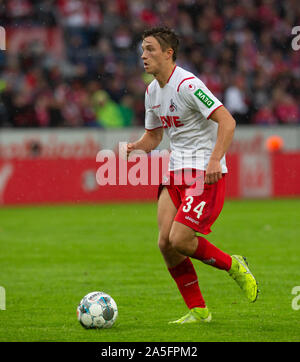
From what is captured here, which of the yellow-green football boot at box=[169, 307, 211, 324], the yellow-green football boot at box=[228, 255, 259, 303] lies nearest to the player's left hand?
the yellow-green football boot at box=[228, 255, 259, 303]

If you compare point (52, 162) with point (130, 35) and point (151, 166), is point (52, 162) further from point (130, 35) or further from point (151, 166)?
point (130, 35)

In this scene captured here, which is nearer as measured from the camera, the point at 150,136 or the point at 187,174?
the point at 187,174

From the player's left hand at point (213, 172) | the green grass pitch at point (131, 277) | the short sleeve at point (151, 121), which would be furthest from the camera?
the short sleeve at point (151, 121)

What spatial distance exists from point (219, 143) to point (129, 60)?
1476 cm

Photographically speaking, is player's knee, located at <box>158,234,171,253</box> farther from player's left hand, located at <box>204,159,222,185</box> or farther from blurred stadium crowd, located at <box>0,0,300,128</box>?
blurred stadium crowd, located at <box>0,0,300,128</box>

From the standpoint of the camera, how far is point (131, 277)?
28.3 feet

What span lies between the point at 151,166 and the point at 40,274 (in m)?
8.28

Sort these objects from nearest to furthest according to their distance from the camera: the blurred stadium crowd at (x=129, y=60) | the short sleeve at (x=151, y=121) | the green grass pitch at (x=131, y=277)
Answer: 1. the green grass pitch at (x=131, y=277)
2. the short sleeve at (x=151, y=121)
3. the blurred stadium crowd at (x=129, y=60)

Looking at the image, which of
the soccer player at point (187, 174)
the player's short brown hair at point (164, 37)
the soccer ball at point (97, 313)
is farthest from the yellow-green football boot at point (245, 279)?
the player's short brown hair at point (164, 37)

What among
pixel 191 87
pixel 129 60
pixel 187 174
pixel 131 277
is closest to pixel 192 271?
pixel 187 174

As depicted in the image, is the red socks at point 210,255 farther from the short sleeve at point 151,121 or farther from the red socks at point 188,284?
the short sleeve at point 151,121

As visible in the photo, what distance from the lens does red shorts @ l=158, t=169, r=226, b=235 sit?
6113mm

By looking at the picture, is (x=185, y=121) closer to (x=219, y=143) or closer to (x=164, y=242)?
(x=219, y=143)

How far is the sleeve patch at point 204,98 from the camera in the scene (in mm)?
6035
